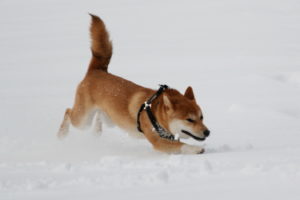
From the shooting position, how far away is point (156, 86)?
8680 millimetres

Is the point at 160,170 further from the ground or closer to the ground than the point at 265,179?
closer to the ground

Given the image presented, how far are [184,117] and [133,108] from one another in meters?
0.79

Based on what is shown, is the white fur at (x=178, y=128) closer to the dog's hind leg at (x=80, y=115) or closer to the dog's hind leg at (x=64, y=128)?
the dog's hind leg at (x=80, y=115)

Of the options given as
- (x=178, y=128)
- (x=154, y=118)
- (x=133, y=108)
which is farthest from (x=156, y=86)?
(x=178, y=128)

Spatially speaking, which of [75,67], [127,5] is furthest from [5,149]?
[127,5]

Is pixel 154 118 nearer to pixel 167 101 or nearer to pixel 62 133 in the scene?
pixel 167 101

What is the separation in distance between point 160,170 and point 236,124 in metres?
2.63

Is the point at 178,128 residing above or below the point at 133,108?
above

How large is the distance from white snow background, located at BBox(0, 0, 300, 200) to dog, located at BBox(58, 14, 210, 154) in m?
0.23

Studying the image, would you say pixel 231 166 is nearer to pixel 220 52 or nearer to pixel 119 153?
pixel 119 153

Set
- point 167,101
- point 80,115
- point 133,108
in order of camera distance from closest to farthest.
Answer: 1. point 167,101
2. point 133,108
3. point 80,115

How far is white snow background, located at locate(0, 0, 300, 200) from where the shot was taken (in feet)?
12.7

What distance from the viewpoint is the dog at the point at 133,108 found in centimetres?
510

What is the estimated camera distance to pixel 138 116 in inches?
216
